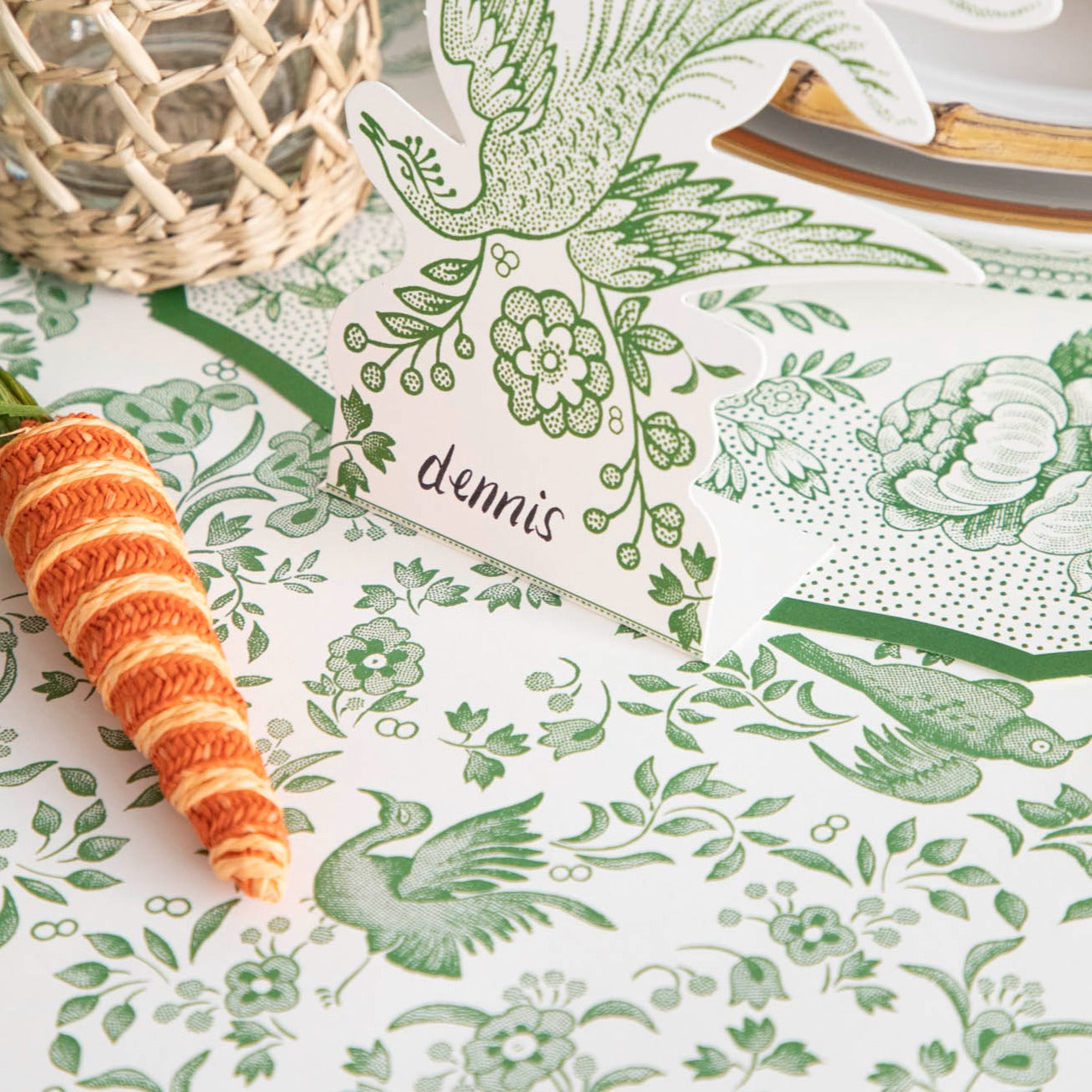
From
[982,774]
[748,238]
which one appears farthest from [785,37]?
[982,774]

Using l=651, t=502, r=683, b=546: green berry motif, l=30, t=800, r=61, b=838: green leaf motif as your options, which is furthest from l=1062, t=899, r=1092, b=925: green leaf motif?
l=30, t=800, r=61, b=838: green leaf motif

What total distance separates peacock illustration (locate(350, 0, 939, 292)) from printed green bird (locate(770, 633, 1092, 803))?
0.69ft

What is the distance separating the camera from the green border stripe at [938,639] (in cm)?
66

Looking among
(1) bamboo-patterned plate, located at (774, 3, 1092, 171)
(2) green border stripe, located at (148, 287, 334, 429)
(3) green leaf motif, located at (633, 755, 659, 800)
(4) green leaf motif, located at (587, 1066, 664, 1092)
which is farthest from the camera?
(2) green border stripe, located at (148, 287, 334, 429)

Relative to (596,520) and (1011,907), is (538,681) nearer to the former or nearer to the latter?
(596,520)

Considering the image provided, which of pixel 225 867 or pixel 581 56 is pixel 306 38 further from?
pixel 225 867

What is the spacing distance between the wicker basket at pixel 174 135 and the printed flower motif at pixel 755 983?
54 centimetres

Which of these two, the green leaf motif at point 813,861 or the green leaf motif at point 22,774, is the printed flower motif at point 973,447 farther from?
the green leaf motif at point 22,774

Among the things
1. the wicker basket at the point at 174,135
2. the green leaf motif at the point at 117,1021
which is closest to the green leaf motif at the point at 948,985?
the green leaf motif at the point at 117,1021

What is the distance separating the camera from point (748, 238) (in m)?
0.57

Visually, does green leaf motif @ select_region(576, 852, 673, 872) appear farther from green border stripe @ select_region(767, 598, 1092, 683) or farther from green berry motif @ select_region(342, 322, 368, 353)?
green berry motif @ select_region(342, 322, 368, 353)

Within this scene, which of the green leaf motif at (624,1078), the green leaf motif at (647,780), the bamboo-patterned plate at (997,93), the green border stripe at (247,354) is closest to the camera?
the green leaf motif at (624,1078)

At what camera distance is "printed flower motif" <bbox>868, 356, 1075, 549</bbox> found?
0.74m

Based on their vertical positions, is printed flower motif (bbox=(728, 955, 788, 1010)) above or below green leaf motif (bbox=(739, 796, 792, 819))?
below
